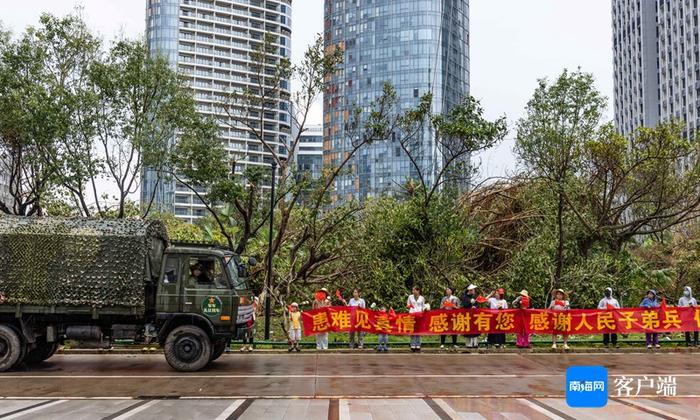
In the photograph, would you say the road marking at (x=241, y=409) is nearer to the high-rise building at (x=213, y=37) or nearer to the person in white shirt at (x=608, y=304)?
the person in white shirt at (x=608, y=304)

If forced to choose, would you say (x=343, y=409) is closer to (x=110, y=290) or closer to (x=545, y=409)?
(x=545, y=409)

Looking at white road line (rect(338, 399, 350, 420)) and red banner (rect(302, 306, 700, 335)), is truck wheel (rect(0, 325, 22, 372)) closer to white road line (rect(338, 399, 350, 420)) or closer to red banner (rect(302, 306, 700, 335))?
red banner (rect(302, 306, 700, 335))

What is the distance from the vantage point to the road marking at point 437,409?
9.22 metres

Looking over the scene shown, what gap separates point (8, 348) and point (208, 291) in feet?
15.3

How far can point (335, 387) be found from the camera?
12.0m

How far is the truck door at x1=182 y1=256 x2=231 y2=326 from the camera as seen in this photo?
46.0 ft

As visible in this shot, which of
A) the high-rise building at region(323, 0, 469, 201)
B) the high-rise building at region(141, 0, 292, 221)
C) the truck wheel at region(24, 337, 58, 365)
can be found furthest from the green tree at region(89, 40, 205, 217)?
the high-rise building at region(141, 0, 292, 221)

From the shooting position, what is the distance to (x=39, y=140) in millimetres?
20266

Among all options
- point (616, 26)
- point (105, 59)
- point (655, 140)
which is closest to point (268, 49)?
point (105, 59)

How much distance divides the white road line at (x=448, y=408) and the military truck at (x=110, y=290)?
5.47 m

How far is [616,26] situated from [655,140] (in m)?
120

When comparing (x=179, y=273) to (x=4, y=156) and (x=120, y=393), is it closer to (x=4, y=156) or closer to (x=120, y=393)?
(x=120, y=393)

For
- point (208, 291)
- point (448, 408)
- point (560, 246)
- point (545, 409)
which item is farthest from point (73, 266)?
point (560, 246)

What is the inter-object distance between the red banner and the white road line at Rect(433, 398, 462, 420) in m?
7.07
